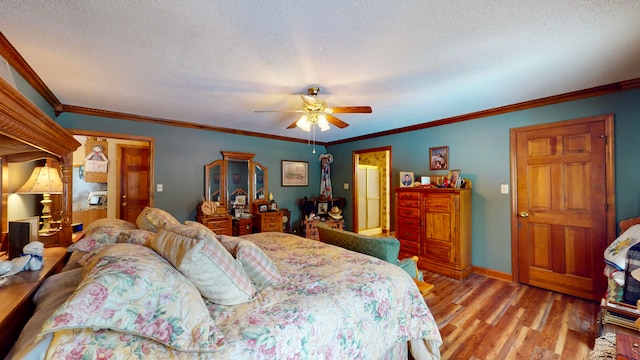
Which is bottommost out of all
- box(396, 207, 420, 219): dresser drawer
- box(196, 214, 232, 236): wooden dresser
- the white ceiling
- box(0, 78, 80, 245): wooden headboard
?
box(196, 214, 232, 236): wooden dresser

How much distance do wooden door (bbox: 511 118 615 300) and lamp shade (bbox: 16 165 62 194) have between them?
191 inches

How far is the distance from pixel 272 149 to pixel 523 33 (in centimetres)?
418

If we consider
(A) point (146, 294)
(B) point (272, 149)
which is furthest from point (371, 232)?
(A) point (146, 294)

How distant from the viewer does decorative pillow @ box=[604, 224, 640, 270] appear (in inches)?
77.8

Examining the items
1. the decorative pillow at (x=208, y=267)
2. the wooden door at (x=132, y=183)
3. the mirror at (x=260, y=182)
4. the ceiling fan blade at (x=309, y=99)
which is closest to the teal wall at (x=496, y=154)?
the ceiling fan blade at (x=309, y=99)

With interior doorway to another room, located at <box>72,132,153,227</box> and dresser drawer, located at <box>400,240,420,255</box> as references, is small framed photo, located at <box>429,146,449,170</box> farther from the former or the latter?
interior doorway to another room, located at <box>72,132,153,227</box>

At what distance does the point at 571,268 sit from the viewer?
111 inches

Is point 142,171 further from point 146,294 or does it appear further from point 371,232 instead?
point 371,232

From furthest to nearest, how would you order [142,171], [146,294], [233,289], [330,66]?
[142,171]
[330,66]
[233,289]
[146,294]

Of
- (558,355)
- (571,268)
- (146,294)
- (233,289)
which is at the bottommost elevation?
(558,355)

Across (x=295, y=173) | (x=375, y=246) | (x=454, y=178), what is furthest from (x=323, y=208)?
(x=375, y=246)

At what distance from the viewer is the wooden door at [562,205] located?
2668 millimetres

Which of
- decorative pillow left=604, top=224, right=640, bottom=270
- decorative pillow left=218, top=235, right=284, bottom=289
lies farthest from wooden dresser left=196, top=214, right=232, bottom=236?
decorative pillow left=604, top=224, right=640, bottom=270

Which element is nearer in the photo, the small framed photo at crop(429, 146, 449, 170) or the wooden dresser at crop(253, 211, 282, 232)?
the small framed photo at crop(429, 146, 449, 170)
